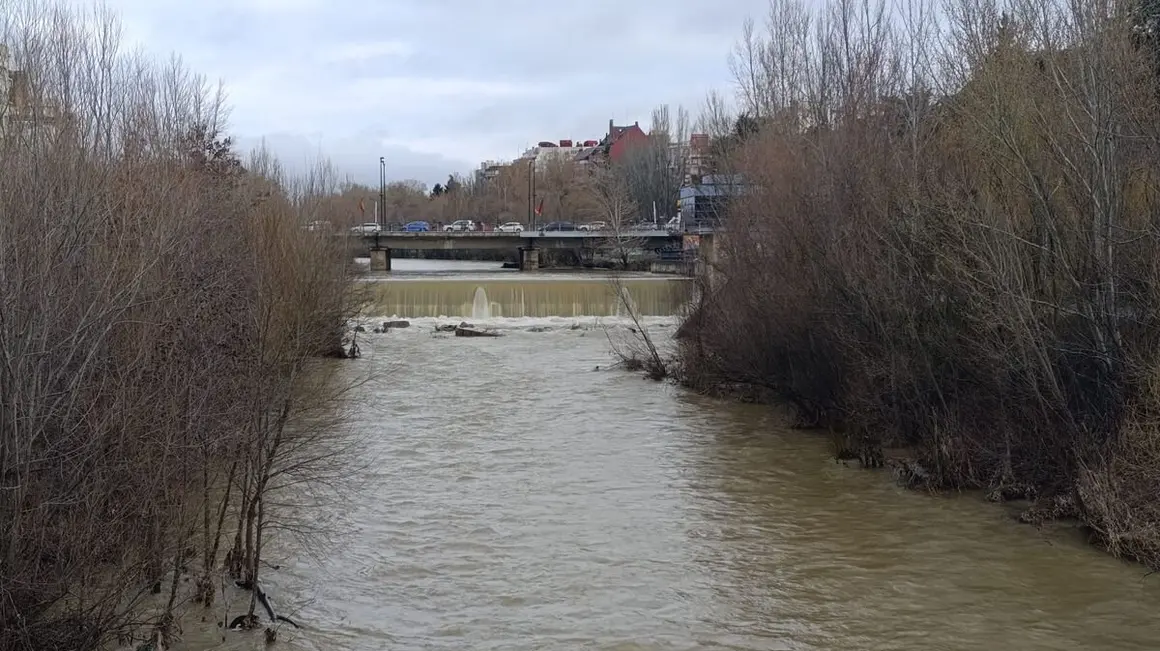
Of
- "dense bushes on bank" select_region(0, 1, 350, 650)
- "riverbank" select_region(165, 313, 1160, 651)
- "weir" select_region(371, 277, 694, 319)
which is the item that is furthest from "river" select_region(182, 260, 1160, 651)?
"weir" select_region(371, 277, 694, 319)

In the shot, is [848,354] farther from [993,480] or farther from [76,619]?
[76,619]

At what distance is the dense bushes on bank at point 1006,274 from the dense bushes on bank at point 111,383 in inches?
276

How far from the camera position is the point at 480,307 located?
34906 mm

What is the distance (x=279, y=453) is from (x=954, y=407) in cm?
773

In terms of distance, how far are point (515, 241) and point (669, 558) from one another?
4876 centimetres

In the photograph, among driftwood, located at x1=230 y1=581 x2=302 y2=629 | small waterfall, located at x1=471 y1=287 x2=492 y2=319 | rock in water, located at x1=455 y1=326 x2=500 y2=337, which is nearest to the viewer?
driftwood, located at x1=230 y1=581 x2=302 y2=629

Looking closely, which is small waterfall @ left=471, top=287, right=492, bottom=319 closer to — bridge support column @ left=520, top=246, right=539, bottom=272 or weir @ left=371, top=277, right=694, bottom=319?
weir @ left=371, top=277, right=694, bottom=319

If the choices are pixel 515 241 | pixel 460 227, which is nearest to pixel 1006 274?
pixel 515 241

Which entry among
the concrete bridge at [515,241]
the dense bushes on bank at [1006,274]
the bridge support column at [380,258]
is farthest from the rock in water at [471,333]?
the bridge support column at [380,258]

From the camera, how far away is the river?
800cm

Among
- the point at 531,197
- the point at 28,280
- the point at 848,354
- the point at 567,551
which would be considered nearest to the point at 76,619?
→ the point at 28,280

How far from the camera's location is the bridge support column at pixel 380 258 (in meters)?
56.4

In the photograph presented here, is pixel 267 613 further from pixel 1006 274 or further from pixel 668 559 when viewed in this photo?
pixel 1006 274

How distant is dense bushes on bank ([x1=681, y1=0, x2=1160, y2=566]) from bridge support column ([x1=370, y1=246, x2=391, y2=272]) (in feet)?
142
